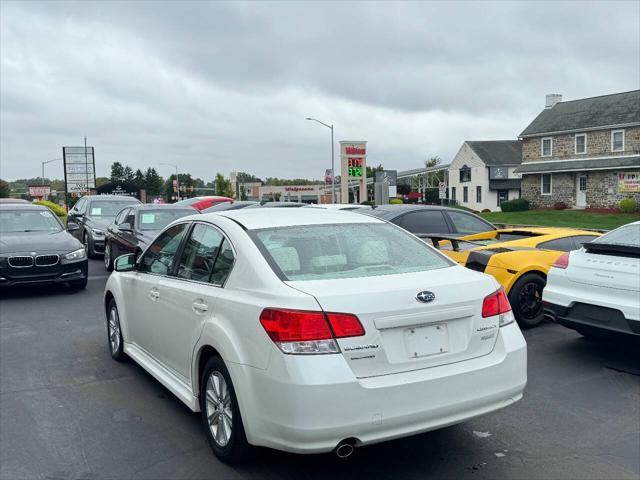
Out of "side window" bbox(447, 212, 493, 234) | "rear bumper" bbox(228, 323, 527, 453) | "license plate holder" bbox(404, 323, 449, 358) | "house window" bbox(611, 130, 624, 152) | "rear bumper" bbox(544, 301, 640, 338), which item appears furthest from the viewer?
"house window" bbox(611, 130, 624, 152)

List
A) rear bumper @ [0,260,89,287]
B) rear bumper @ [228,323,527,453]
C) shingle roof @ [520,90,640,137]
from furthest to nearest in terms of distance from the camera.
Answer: shingle roof @ [520,90,640,137] → rear bumper @ [0,260,89,287] → rear bumper @ [228,323,527,453]

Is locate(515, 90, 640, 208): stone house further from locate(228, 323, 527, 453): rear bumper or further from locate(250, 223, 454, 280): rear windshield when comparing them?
locate(228, 323, 527, 453): rear bumper

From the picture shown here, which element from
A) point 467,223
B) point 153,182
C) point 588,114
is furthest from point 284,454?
point 153,182

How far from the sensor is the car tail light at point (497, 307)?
386cm

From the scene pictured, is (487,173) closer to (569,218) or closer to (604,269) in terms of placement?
(569,218)

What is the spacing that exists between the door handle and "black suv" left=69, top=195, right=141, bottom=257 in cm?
1254

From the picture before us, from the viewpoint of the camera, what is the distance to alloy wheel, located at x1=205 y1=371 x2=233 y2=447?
3879mm

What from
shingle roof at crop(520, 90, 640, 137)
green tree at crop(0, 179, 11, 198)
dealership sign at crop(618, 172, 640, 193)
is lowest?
dealership sign at crop(618, 172, 640, 193)

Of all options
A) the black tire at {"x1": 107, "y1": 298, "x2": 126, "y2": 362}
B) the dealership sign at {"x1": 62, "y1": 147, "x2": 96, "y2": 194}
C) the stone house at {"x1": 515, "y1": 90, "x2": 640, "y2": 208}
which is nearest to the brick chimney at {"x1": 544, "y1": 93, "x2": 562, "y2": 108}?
the stone house at {"x1": 515, "y1": 90, "x2": 640, "y2": 208}

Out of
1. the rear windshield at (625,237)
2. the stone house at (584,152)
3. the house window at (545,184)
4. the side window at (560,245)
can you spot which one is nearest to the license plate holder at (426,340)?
the rear windshield at (625,237)

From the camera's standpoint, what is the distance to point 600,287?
6.15 meters

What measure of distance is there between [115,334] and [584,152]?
45984 millimetres

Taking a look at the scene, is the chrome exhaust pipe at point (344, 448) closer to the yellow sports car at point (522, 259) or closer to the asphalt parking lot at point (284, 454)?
the asphalt parking lot at point (284, 454)

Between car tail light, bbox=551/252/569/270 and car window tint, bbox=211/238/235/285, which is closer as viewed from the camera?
car window tint, bbox=211/238/235/285
